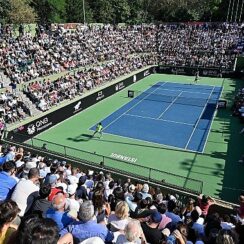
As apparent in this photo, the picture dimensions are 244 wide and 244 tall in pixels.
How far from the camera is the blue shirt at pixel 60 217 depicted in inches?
229

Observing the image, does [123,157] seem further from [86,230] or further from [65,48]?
[65,48]

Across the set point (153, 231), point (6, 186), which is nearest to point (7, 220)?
point (6, 186)

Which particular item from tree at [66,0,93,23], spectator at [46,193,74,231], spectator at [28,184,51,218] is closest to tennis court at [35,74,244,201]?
spectator at [28,184,51,218]

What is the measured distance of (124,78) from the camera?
1618 inches

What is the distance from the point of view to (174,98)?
37.2 metres

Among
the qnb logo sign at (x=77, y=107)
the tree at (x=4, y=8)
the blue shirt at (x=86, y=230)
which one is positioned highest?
the tree at (x=4, y=8)

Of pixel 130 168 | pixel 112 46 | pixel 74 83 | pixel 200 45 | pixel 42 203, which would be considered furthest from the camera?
pixel 200 45

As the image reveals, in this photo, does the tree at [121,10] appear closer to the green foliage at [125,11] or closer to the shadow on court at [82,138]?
the green foliage at [125,11]

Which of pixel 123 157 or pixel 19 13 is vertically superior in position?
pixel 19 13

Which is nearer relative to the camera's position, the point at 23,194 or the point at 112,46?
the point at 23,194

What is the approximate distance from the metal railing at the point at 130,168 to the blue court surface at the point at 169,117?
758 cm

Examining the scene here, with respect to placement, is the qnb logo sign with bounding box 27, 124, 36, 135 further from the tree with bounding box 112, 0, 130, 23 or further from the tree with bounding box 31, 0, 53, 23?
the tree with bounding box 112, 0, 130, 23

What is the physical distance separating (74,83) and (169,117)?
985 cm

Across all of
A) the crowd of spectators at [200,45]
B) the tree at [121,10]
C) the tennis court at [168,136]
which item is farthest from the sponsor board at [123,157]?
the tree at [121,10]
